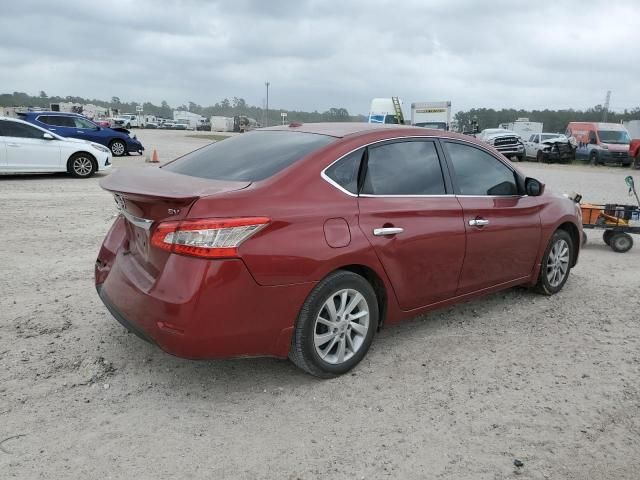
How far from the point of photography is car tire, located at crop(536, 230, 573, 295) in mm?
5277

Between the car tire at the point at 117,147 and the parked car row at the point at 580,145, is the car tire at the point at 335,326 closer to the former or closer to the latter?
the car tire at the point at 117,147

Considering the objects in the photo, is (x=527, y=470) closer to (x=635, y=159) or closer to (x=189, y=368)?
(x=189, y=368)

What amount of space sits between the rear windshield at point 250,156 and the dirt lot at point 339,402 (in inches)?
51.5

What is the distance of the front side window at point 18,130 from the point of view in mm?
12461

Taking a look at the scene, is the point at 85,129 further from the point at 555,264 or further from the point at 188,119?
the point at 188,119

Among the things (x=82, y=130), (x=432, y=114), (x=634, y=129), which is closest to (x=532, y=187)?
(x=82, y=130)

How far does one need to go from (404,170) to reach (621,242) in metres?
5.25

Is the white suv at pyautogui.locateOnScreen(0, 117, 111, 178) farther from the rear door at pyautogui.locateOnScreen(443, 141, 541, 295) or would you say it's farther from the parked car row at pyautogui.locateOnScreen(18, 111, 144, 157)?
the rear door at pyautogui.locateOnScreen(443, 141, 541, 295)

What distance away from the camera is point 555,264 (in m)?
5.40

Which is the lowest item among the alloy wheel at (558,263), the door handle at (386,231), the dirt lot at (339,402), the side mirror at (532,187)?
the dirt lot at (339,402)

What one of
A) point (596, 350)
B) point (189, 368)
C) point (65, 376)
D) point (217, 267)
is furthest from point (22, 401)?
point (596, 350)

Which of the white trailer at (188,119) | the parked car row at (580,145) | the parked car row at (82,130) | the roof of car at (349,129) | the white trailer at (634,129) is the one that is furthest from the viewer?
the white trailer at (188,119)

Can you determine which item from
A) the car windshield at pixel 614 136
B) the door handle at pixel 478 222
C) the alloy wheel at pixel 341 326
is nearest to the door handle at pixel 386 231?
the alloy wheel at pixel 341 326

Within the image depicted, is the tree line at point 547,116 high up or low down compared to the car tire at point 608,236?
up
